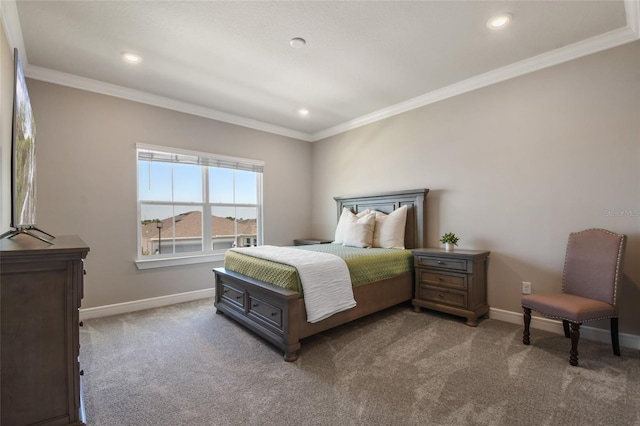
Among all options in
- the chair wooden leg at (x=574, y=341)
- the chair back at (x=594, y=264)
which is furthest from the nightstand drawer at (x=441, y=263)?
the chair wooden leg at (x=574, y=341)

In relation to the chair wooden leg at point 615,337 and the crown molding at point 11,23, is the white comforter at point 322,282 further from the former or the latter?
the crown molding at point 11,23

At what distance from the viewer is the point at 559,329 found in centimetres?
269

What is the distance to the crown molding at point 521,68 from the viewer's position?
2.42 metres

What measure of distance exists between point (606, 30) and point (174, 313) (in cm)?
501

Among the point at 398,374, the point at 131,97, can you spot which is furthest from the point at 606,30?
the point at 131,97

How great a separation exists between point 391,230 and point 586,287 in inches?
73.7

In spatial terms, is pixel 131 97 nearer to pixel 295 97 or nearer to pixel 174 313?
pixel 295 97

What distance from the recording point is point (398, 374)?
2.02 meters

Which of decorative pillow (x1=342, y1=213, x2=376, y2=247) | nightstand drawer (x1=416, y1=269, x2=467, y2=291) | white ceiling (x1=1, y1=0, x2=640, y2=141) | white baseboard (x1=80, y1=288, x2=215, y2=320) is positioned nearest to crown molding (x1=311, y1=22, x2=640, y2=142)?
white ceiling (x1=1, y1=0, x2=640, y2=141)

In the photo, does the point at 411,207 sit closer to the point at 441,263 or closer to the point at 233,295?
the point at 441,263

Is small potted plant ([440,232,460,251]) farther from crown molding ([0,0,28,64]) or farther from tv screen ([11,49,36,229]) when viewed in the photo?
crown molding ([0,0,28,64])

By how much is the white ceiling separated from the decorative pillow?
1.61m

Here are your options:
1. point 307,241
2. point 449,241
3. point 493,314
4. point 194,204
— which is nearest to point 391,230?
point 449,241

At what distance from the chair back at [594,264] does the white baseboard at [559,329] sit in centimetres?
44
